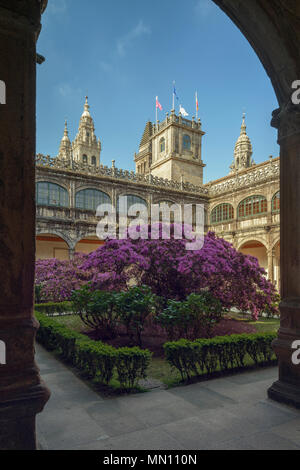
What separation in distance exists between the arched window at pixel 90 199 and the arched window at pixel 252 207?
1105 centimetres

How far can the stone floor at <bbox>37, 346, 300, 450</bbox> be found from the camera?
2908 mm

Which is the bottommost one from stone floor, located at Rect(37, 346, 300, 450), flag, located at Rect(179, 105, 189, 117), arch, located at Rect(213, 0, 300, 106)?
stone floor, located at Rect(37, 346, 300, 450)

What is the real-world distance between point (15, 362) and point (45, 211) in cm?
1986

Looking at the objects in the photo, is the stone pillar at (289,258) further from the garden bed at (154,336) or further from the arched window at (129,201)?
the arched window at (129,201)

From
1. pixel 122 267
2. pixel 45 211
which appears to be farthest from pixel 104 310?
pixel 45 211

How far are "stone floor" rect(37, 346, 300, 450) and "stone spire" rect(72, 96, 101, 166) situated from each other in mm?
50999

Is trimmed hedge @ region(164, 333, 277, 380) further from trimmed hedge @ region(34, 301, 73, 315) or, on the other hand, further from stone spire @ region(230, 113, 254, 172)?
stone spire @ region(230, 113, 254, 172)

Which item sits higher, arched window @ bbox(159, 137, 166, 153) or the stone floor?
arched window @ bbox(159, 137, 166, 153)

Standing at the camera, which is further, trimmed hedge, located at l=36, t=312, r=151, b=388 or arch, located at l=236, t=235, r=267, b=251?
arch, located at l=236, t=235, r=267, b=251

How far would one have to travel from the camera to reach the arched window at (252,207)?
77.7ft

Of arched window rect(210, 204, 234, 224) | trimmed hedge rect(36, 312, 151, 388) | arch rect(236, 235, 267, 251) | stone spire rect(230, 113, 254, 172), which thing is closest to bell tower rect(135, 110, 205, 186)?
arched window rect(210, 204, 234, 224)

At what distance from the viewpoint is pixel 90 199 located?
23.0 m

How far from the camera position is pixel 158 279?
9.01 m

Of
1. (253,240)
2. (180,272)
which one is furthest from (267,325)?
Result: (253,240)
